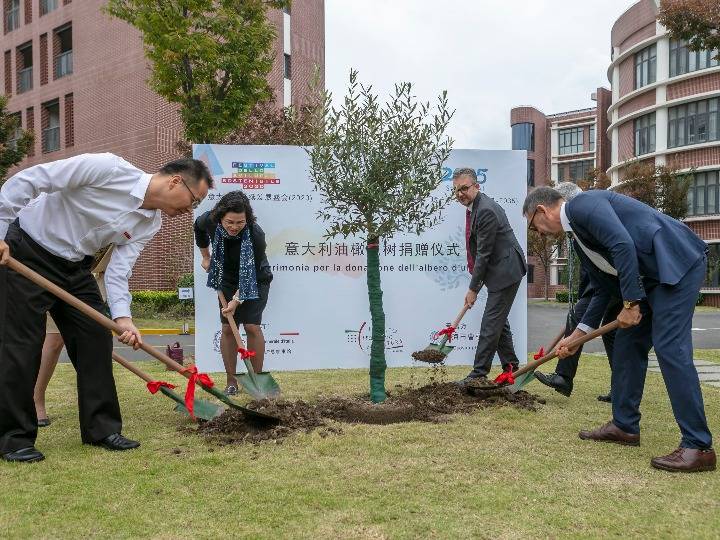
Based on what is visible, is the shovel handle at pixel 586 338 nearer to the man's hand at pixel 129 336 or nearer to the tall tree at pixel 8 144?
the man's hand at pixel 129 336

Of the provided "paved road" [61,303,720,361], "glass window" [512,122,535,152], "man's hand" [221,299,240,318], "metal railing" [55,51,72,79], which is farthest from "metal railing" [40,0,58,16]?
"glass window" [512,122,535,152]

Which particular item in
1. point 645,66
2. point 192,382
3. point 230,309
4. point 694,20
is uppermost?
point 645,66

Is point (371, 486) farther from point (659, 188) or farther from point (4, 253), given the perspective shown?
point (659, 188)

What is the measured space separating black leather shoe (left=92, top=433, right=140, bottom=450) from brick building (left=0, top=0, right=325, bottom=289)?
14.5 meters

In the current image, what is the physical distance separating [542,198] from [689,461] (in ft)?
5.37

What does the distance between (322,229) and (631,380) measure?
367 centimetres

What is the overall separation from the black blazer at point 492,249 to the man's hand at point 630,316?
6.87 feet

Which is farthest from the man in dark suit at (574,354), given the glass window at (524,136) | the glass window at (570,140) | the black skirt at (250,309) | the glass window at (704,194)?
the glass window at (570,140)

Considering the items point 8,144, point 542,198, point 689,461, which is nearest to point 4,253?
point 542,198

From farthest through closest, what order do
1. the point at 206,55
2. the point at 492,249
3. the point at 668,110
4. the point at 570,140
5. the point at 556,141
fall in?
the point at 556,141, the point at 570,140, the point at 668,110, the point at 206,55, the point at 492,249

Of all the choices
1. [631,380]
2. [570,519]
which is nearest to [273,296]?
[631,380]

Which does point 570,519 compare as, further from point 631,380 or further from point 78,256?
point 78,256

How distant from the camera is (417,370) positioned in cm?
727

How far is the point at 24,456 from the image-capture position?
11.9 feet
